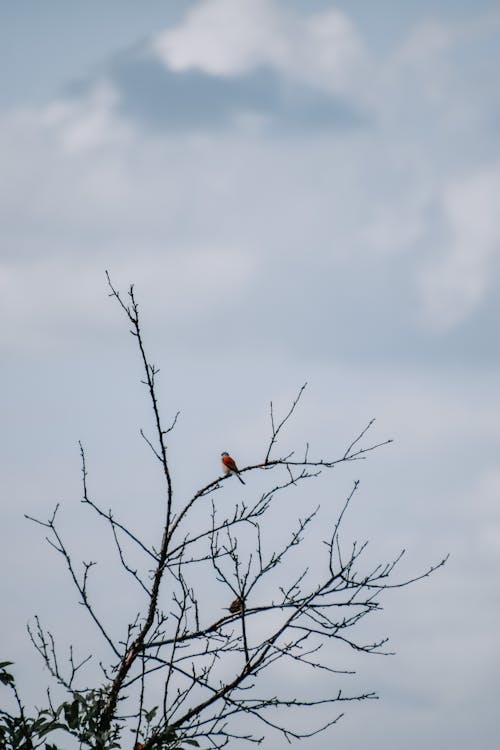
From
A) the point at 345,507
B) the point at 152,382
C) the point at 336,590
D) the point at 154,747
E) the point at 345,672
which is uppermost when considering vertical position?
the point at 152,382

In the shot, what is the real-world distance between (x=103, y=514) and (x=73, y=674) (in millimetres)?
1141

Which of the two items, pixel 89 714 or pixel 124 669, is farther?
pixel 124 669

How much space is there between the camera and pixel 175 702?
5.96m

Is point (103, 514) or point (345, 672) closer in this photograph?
point (345, 672)

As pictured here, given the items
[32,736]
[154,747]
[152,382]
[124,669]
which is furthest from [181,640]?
[152,382]

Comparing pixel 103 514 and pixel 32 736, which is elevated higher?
A: pixel 103 514

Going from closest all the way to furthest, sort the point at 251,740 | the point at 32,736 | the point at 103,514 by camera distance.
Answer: the point at 32,736 < the point at 251,740 < the point at 103,514

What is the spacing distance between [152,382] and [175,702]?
2.14 meters

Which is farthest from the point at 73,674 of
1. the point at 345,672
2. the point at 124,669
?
the point at 345,672

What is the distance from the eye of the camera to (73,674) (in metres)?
6.48

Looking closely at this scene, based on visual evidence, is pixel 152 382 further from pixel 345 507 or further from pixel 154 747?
pixel 154 747

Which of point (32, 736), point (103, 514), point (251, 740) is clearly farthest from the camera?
point (103, 514)

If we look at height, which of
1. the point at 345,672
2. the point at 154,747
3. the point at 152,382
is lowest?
the point at 154,747

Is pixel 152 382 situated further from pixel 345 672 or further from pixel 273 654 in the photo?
pixel 345 672
